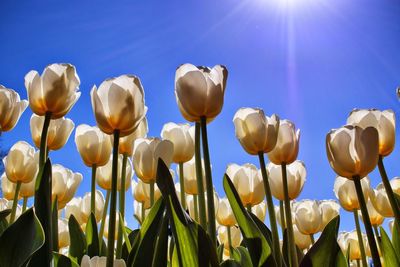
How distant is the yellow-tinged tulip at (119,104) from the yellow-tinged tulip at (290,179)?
0.94 metres

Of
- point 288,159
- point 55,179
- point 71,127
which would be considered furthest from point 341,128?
point 55,179

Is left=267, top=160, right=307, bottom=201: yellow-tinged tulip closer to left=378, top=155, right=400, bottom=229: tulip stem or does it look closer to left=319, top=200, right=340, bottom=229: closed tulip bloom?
left=378, top=155, right=400, bottom=229: tulip stem

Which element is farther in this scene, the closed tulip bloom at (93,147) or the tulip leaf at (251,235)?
the closed tulip bloom at (93,147)

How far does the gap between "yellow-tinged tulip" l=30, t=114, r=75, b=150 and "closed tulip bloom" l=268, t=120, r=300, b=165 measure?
1.02 metres

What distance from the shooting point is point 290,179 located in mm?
2299

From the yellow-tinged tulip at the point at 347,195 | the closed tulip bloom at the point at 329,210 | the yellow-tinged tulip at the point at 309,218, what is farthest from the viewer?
the closed tulip bloom at the point at 329,210

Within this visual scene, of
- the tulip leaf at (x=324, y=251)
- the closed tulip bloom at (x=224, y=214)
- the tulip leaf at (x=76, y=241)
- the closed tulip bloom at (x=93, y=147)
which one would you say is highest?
the closed tulip bloom at (x=93, y=147)

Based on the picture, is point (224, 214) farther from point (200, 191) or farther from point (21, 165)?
point (200, 191)

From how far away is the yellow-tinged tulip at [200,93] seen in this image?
5.14 feet

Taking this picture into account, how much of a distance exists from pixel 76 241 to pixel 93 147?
18.2 inches

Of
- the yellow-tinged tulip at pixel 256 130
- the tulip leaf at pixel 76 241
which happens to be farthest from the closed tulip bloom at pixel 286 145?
the tulip leaf at pixel 76 241

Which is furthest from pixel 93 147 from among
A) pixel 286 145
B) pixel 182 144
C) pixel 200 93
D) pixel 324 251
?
pixel 324 251

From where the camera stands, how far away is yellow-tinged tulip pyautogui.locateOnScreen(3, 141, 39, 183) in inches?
88.7

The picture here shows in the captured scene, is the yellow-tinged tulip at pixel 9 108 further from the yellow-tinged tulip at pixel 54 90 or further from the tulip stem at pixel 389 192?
the tulip stem at pixel 389 192
